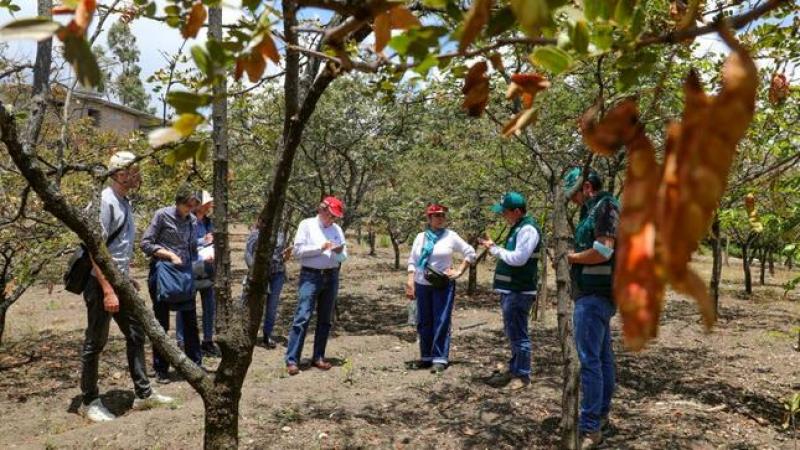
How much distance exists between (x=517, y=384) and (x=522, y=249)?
4.52ft

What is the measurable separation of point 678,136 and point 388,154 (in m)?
9.63

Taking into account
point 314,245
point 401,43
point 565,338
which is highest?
point 401,43

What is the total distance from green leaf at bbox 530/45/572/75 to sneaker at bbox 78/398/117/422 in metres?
4.94

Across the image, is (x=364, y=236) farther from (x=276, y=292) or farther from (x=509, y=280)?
(x=509, y=280)

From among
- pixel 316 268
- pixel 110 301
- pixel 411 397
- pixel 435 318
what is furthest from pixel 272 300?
pixel 110 301

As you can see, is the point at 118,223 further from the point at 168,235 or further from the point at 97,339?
the point at 168,235

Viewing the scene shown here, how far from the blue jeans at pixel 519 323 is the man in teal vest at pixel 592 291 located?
4.10ft

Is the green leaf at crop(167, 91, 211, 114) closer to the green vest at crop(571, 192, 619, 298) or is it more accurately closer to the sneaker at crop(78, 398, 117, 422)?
the green vest at crop(571, 192, 619, 298)

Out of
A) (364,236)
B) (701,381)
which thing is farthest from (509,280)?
(364,236)

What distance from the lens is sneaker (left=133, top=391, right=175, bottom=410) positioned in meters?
5.10

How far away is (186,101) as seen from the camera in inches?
32.4

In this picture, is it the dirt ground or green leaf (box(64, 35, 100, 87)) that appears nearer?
green leaf (box(64, 35, 100, 87))

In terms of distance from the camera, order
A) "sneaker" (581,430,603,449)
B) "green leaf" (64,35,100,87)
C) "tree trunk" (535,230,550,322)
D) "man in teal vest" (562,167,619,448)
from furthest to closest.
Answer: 1. "tree trunk" (535,230,550,322)
2. "sneaker" (581,430,603,449)
3. "man in teal vest" (562,167,619,448)
4. "green leaf" (64,35,100,87)

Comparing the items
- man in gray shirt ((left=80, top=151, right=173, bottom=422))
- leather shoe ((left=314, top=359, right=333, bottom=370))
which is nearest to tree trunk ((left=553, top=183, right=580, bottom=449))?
man in gray shirt ((left=80, top=151, right=173, bottom=422))
